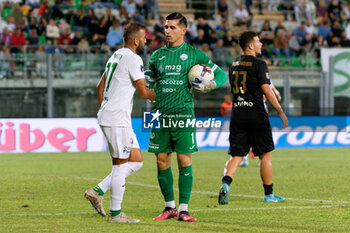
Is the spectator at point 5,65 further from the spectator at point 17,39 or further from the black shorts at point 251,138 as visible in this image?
the black shorts at point 251,138

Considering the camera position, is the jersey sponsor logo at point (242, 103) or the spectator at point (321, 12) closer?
the jersey sponsor logo at point (242, 103)

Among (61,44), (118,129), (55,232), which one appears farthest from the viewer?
(61,44)

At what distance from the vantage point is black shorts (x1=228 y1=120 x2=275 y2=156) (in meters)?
10.1

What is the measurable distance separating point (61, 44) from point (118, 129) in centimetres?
1723

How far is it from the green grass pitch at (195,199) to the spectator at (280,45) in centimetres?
831

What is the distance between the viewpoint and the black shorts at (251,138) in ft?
33.2

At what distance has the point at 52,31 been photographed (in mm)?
25172

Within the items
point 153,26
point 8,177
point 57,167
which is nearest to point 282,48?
point 153,26

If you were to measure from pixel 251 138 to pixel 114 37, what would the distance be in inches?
612

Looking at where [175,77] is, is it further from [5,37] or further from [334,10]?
[334,10]

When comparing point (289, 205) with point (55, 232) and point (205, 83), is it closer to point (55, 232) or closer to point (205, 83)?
point (205, 83)

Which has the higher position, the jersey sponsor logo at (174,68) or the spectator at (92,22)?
the spectator at (92,22)

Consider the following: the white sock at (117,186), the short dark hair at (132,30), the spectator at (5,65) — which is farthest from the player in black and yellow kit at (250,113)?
the spectator at (5,65)

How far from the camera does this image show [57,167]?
663 inches
